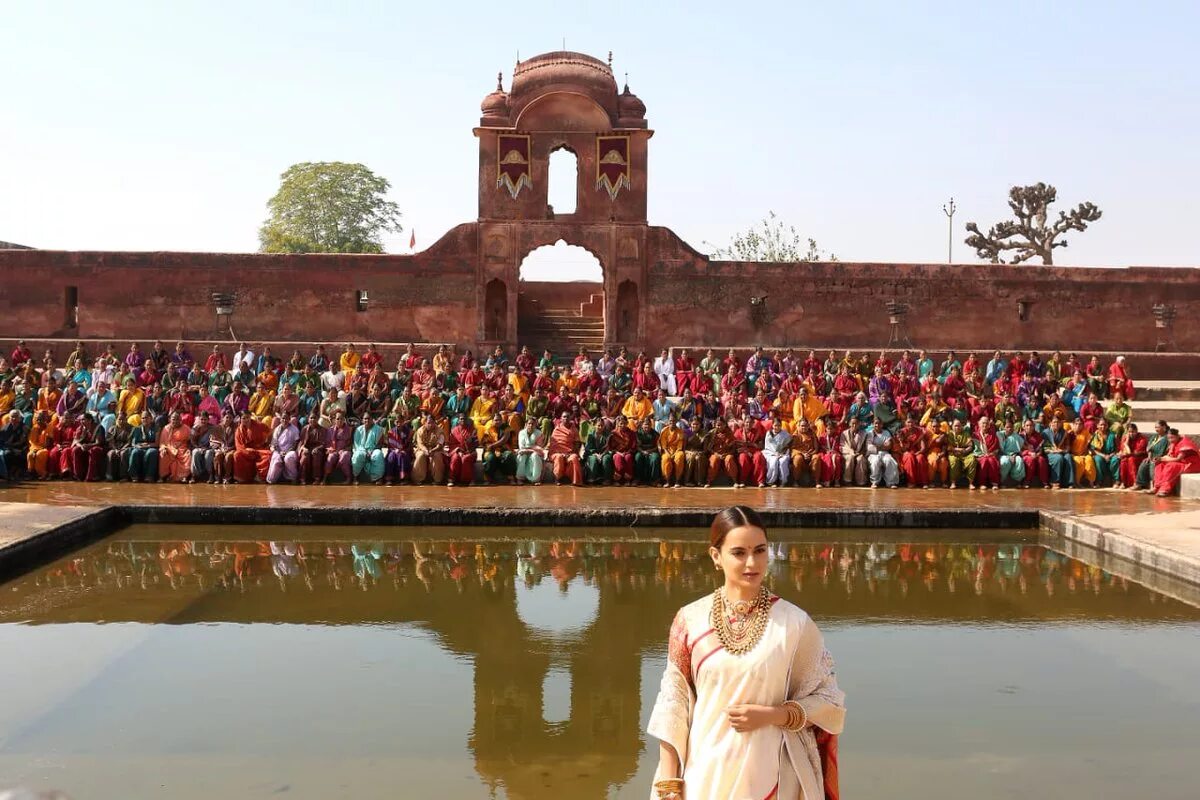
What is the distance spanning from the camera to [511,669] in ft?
19.6

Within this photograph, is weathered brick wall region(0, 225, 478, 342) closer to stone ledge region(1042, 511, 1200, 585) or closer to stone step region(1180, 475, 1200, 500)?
stone step region(1180, 475, 1200, 500)

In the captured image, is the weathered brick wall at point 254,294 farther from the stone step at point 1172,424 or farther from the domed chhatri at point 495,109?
the stone step at point 1172,424

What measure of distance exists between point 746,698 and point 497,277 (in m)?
16.7

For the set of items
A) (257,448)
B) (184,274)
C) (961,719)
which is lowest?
(961,719)

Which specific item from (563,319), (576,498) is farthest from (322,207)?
(576,498)

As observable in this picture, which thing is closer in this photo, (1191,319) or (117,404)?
(117,404)

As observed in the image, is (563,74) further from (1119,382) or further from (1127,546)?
(1127,546)

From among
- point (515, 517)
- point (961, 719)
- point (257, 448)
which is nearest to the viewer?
point (961, 719)

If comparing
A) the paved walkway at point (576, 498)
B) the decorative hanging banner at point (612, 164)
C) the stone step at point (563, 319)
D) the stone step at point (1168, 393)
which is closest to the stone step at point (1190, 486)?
the paved walkway at point (576, 498)

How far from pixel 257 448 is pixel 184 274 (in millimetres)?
7405

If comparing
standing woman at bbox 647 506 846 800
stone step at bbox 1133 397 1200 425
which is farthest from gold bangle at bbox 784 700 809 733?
stone step at bbox 1133 397 1200 425

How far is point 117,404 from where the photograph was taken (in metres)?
14.3

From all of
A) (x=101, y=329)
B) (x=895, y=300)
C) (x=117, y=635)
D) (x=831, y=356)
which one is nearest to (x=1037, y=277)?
(x=895, y=300)

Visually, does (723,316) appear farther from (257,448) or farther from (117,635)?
(117,635)
